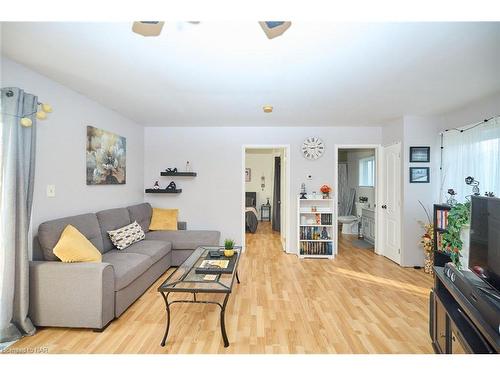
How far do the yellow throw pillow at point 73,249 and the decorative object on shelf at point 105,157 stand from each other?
972 mm

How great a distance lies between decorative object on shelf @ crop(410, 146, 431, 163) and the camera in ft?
11.9

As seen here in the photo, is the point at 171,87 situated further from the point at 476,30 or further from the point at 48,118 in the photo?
the point at 476,30

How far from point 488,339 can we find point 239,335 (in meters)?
1.56

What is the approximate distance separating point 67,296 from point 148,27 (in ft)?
7.12

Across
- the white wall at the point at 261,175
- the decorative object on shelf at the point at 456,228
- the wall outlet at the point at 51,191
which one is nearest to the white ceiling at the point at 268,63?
the wall outlet at the point at 51,191

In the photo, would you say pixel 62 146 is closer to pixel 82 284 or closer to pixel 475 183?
pixel 82 284

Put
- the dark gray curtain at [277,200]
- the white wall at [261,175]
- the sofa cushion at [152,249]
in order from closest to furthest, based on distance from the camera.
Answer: the sofa cushion at [152,249]
the dark gray curtain at [277,200]
the white wall at [261,175]

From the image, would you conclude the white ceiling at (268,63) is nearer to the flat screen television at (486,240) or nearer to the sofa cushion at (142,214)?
the flat screen television at (486,240)

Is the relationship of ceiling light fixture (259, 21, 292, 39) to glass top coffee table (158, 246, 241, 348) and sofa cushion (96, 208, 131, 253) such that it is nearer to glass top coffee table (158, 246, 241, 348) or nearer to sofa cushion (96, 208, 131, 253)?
glass top coffee table (158, 246, 241, 348)

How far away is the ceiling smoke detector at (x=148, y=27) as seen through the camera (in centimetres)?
135

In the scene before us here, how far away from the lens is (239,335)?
193cm

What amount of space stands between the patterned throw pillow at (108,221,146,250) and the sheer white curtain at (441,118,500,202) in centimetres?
448

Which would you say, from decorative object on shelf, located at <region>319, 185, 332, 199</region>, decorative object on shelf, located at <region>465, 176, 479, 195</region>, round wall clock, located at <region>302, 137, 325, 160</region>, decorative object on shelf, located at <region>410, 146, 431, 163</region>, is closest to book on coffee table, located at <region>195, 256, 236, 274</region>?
decorative object on shelf, located at <region>319, 185, 332, 199</region>
